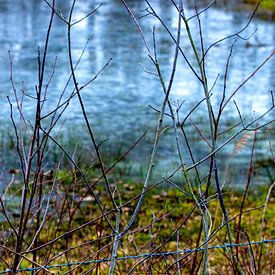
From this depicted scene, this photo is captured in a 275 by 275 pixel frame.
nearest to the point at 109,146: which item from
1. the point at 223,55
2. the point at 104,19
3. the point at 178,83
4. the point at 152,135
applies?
the point at 152,135

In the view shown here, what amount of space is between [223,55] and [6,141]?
782 centimetres

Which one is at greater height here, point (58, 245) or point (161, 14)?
point (161, 14)

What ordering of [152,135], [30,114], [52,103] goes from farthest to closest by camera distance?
[52,103] < [30,114] < [152,135]

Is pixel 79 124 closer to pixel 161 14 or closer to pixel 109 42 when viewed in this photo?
pixel 109 42

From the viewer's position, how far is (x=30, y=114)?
31.8 ft

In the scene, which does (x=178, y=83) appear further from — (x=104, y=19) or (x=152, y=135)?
(x=104, y=19)

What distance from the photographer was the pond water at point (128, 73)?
911cm

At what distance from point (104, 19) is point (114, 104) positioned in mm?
9780

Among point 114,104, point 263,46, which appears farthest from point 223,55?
point 114,104

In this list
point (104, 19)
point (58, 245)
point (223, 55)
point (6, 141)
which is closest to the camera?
point (58, 245)

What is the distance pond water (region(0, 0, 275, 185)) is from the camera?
911 cm

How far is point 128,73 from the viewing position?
1305 cm

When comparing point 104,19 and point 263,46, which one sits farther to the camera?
point 104,19

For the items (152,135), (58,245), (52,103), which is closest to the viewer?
(58,245)
